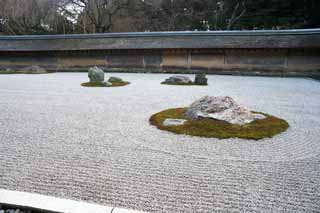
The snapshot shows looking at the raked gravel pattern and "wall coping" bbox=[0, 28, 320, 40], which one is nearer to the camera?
the raked gravel pattern

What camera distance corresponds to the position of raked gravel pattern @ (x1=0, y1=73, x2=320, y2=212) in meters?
1.71

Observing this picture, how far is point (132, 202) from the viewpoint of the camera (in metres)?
1.67

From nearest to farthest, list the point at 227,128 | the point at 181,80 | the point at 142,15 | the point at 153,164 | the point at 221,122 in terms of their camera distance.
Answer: the point at 153,164 < the point at 227,128 < the point at 221,122 < the point at 181,80 < the point at 142,15

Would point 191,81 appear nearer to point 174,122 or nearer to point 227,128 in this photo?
point 174,122

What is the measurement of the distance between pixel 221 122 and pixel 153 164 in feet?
5.25

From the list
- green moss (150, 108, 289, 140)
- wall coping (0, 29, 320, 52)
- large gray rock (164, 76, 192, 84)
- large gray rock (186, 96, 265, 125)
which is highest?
wall coping (0, 29, 320, 52)

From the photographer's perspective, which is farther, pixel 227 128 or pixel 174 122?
pixel 174 122

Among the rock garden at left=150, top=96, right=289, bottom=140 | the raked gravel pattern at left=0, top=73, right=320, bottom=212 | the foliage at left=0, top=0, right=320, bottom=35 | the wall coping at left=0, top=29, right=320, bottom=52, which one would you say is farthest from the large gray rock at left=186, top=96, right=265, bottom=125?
the foliage at left=0, top=0, right=320, bottom=35

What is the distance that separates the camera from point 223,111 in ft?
11.5

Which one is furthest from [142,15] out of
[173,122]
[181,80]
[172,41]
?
[173,122]

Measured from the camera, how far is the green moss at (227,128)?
3.02 metres

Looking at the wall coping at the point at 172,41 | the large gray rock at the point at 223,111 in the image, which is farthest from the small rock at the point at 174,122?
the wall coping at the point at 172,41

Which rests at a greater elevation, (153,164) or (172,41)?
(172,41)

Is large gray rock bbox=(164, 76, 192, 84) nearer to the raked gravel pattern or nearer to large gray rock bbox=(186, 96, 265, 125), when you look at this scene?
the raked gravel pattern
